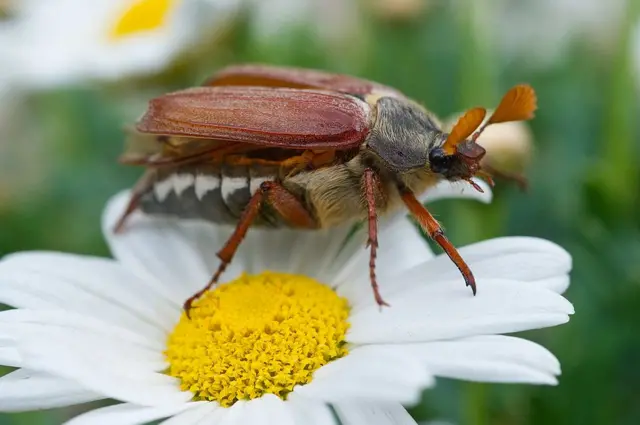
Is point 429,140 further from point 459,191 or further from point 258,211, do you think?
point 258,211

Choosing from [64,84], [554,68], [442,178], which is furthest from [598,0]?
[442,178]

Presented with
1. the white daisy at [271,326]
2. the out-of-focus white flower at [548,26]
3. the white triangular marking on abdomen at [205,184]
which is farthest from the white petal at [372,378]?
the out-of-focus white flower at [548,26]

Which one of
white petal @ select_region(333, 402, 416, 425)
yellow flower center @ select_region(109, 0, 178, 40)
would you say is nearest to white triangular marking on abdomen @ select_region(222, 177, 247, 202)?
white petal @ select_region(333, 402, 416, 425)

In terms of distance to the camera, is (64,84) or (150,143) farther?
(64,84)

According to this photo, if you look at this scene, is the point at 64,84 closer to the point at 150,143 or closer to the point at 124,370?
the point at 150,143

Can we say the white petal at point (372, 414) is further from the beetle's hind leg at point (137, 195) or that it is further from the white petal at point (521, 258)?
the beetle's hind leg at point (137, 195)
